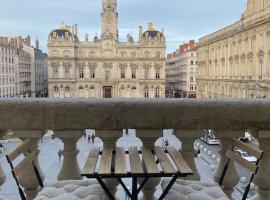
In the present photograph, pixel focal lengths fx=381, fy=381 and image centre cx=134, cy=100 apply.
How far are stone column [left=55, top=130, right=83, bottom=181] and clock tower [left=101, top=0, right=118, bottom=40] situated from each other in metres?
68.3

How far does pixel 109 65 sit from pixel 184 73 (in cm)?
2074

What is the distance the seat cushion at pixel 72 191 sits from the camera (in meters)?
3.06

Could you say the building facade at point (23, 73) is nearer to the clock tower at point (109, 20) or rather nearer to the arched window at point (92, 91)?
the arched window at point (92, 91)

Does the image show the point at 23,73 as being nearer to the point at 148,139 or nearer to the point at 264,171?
the point at 148,139

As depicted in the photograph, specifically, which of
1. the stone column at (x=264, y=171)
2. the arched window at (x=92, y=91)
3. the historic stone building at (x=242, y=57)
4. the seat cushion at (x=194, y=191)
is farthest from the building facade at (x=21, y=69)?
the stone column at (x=264, y=171)

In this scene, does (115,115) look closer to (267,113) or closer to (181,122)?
(181,122)

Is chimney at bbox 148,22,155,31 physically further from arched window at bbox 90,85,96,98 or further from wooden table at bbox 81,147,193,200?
wooden table at bbox 81,147,193,200

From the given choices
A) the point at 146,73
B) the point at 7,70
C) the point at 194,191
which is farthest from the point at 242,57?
the point at 7,70

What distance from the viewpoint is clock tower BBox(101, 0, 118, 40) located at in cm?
7088

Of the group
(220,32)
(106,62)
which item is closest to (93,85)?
(106,62)

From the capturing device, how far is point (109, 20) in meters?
72.1

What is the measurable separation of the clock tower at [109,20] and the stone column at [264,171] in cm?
6848

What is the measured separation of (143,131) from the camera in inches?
137

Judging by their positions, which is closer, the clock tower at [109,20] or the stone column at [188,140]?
the stone column at [188,140]
